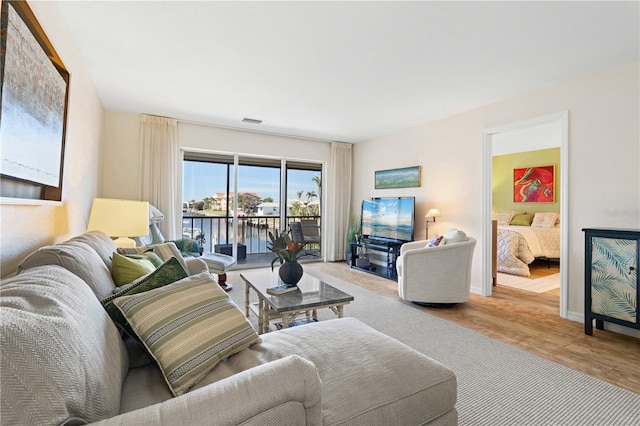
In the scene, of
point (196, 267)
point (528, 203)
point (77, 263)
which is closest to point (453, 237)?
point (196, 267)

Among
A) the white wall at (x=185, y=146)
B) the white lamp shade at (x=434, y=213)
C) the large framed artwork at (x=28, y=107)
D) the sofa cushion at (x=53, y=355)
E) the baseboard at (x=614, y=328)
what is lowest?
the baseboard at (x=614, y=328)

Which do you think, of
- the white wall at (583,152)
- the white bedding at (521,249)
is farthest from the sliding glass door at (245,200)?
the white bedding at (521,249)

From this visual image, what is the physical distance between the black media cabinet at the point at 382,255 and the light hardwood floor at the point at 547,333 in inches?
32.8

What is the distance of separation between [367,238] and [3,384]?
5235 millimetres

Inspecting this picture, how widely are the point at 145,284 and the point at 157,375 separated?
1.25 feet

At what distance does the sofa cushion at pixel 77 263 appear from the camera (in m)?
1.18

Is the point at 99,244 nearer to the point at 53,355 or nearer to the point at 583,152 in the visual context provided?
the point at 53,355

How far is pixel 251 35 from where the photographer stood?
2.36 meters

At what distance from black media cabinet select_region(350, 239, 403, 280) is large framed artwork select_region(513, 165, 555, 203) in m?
3.87

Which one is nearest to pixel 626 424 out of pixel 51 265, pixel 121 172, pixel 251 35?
pixel 51 265

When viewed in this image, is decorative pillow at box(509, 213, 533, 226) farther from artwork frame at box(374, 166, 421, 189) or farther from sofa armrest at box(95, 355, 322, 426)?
sofa armrest at box(95, 355, 322, 426)

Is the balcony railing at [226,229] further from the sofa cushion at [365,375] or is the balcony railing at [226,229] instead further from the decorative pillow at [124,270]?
the sofa cushion at [365,375]

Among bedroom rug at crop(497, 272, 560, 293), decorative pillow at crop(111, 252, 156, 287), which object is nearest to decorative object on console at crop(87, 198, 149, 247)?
decorative pillow at crop(111, 252, 156, 287)

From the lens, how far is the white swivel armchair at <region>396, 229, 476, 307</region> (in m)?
3.44
